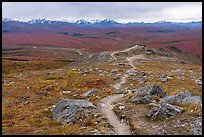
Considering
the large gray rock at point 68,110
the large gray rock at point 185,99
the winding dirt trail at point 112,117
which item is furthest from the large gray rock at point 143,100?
the large gray rock at point 68,110

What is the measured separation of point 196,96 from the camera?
30672 mm

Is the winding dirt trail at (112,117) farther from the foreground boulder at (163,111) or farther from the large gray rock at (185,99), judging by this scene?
the large gray rock at (185,99)

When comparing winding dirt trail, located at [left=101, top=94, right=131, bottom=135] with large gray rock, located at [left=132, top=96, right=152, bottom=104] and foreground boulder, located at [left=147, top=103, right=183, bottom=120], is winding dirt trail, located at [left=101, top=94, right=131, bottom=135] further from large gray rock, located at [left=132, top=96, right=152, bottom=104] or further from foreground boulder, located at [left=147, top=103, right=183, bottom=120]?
foreground boulder, located at [left=147, top=103, right=183, bottom=120]

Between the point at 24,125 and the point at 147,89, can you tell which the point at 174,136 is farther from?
the point at 147,89

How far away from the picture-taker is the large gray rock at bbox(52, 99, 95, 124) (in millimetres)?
25594

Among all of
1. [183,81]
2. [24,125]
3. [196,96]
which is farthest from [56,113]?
[183,81]

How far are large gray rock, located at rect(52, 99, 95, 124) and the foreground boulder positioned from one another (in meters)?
5.60

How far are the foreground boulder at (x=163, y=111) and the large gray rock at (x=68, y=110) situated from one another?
560cm

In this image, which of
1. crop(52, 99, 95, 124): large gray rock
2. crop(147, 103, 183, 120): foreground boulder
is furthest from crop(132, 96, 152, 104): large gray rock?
crop(52, 99, 95, 124): large gray rock

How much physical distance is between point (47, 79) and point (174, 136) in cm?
3983

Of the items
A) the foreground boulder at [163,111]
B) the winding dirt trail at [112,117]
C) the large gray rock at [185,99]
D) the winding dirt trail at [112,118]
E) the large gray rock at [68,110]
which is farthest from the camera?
the large gray rock at [185,99]

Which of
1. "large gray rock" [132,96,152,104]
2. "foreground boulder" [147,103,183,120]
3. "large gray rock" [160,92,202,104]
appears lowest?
"large gray rock" [160,92,202,104]

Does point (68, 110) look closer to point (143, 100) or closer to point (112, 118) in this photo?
point (112, 118)

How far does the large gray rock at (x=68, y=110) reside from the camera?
2559 cm
